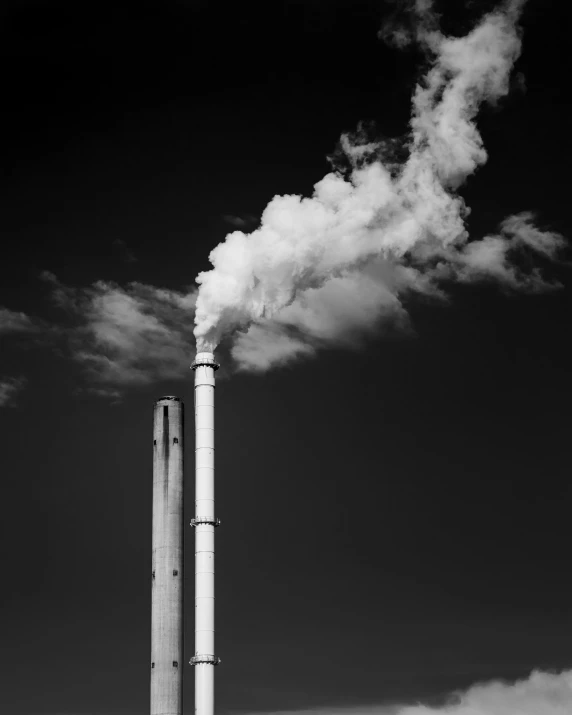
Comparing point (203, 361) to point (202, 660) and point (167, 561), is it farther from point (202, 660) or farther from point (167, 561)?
point (202, 660)

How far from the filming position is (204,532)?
62.5 m

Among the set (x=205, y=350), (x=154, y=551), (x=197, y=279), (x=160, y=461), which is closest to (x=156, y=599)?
(x=154, y=551)

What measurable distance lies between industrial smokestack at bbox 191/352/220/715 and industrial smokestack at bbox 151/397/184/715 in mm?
2699

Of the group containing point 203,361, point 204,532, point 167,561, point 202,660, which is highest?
point 203,361

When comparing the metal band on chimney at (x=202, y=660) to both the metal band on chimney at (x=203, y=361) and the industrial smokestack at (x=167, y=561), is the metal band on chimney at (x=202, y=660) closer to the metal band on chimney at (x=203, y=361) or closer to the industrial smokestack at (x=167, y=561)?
the industrial smokestack at (x=167, y=561)

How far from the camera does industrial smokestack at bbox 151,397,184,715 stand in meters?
62.5

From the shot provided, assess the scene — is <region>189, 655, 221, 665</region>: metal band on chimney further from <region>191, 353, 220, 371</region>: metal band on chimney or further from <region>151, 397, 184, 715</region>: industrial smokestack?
<region>191, 353, 220, 371</region>: metal band on chimney

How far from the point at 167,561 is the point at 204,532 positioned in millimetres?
3634

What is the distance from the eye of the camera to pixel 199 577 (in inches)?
2438

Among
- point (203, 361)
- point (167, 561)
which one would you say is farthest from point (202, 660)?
point (203, 361)

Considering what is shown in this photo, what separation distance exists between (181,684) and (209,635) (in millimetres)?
4186

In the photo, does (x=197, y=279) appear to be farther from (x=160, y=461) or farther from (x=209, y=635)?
(x=209, y=635)

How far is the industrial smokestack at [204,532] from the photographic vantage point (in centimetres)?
6050

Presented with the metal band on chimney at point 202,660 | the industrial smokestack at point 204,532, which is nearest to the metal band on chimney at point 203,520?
the industrial smokestack at point 204,532
